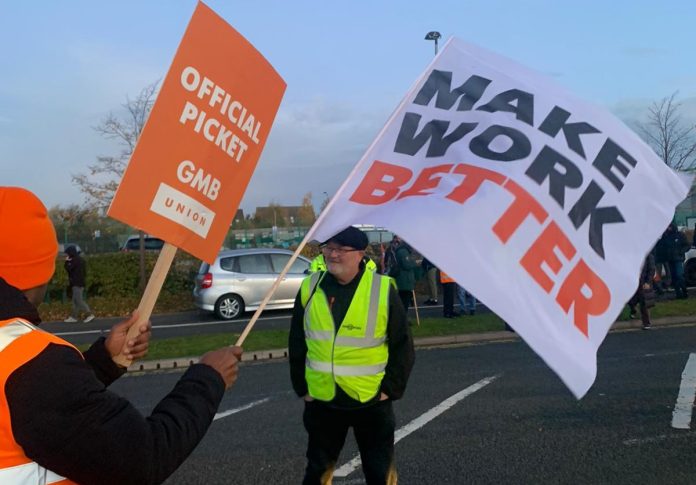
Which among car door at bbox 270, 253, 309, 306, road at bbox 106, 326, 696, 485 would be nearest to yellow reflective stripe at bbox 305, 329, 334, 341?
road at bbox 106, 326, 696, 485

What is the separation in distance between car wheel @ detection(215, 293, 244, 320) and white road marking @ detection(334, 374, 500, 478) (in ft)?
30.7

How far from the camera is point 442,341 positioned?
11.2 m

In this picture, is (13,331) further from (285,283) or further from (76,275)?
(76,275)

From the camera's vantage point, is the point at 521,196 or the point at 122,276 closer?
the point at 521,196

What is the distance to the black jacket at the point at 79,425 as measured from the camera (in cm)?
146

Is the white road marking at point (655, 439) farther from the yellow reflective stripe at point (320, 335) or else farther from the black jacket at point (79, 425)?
the black jacket at point (79, 425)

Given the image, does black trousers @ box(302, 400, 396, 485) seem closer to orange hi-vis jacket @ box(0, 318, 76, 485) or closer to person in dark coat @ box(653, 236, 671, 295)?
orange hi-vis jacket @ box(0, 318, 76, 485)

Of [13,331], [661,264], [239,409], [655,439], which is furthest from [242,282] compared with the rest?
[13,331]

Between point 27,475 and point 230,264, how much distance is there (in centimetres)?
Answer: 1502

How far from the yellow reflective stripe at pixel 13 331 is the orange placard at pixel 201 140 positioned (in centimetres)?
46

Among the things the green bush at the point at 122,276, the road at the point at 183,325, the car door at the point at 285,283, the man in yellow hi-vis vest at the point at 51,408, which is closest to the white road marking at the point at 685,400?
the man in yellow hi-vis vest at the point at 51,408

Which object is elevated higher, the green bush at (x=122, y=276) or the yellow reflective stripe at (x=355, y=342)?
the green bush at (x=122, y=276)

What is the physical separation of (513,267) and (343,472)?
3.35 m

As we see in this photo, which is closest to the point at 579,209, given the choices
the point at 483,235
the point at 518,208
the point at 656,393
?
the point at 518,208
